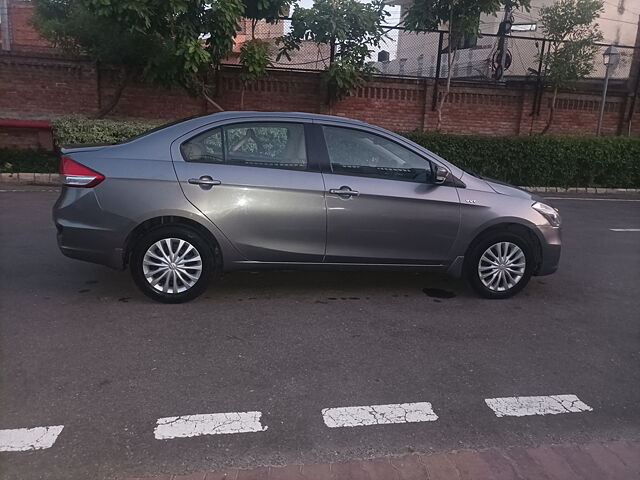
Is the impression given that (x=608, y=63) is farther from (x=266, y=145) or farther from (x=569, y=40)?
(x=266, y=145)

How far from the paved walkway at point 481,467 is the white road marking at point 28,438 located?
2.08 feet

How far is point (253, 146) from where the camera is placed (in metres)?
4.88

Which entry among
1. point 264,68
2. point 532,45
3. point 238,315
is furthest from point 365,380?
point 532,45

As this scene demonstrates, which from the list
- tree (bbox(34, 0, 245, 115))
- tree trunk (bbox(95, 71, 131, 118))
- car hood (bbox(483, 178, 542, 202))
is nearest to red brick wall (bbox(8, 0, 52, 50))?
tree (bbox(34, 0, 245, 115))

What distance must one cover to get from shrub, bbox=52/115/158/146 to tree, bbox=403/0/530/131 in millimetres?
6902

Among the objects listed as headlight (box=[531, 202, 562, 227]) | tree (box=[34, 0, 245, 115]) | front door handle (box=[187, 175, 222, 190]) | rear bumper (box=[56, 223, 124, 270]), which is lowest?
rear bumper (box=[56, 223, 124, 270])

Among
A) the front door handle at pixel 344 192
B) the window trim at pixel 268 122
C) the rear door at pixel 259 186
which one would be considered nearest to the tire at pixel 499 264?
the front door handle at pixel 344 192

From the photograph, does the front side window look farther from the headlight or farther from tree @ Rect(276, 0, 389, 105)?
tree @ Rect(276, 0, 389, 105)

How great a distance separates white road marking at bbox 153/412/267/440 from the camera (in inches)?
119

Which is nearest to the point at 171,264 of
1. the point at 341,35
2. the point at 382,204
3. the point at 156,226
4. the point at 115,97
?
the point at 156,226

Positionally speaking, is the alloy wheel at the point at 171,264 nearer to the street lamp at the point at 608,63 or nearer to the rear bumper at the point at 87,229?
the rear bumper at the point at 87,229

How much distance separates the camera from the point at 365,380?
145 inches

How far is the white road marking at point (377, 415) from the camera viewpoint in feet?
10.5

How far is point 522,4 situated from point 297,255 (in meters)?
10.7
